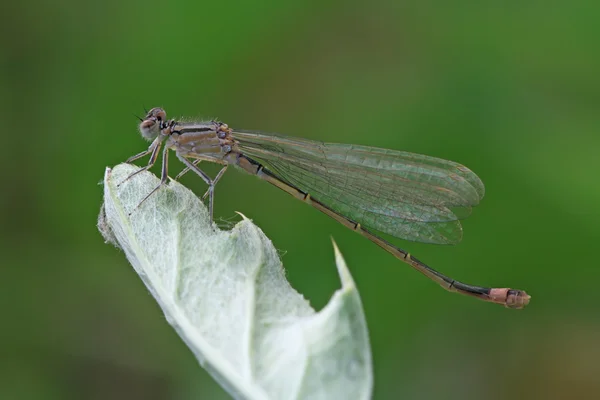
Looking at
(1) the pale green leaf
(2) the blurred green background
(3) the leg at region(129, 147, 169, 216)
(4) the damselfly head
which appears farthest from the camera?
(2) the blurred green background

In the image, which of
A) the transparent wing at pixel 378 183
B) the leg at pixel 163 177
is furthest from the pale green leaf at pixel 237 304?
the transparent wing at pixel 378 183

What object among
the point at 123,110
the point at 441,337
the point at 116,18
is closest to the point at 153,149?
the point at 123,110

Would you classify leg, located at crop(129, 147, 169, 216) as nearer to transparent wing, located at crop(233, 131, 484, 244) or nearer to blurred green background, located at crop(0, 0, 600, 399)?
transparent wing, located at crop(233, 131, 484, 244)

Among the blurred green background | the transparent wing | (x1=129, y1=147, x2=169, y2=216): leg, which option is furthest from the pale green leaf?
the blurred green background

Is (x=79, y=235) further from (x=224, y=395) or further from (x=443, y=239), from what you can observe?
(x=443, y=239)

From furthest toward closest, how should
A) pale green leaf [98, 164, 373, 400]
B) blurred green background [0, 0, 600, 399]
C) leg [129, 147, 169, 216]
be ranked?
blurred green background [0, 0, 600, 399] < leg [129, 147, 169, 216] < pale green leaf [98, 164, 373, 400]

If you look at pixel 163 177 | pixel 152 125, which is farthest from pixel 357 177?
pixel 163 177

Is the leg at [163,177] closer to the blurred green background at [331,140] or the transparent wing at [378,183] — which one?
the transparent wing at [378,183]
